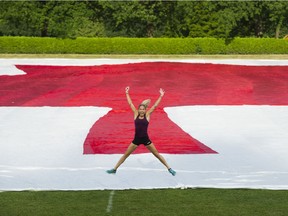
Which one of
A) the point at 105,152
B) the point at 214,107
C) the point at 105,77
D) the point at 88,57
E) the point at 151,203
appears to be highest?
the point at 151,203

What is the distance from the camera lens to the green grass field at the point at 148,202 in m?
11.8

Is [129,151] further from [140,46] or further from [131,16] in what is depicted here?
[131,16]

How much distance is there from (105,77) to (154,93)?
7.87 m

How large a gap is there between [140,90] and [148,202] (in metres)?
20.1

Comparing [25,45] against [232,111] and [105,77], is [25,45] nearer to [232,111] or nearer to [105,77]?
[105,77]

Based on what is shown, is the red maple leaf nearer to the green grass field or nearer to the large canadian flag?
the large canadian flag

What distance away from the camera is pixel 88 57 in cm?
5797

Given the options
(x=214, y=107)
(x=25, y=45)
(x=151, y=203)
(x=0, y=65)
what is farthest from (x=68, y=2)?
(x=151, y=203)

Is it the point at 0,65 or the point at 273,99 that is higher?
the point at 273,99

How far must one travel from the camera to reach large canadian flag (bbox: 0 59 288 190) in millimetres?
14836

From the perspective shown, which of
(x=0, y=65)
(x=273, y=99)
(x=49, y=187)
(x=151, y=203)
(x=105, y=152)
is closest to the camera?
(x=151, y=203)

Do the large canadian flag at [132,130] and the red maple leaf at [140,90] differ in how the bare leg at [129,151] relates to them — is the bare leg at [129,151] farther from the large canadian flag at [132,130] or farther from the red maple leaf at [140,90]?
the red maple leaf at [140,90]

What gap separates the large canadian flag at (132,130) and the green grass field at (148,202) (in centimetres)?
63

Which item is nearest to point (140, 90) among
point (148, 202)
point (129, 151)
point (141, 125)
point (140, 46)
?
point (129, 151)
